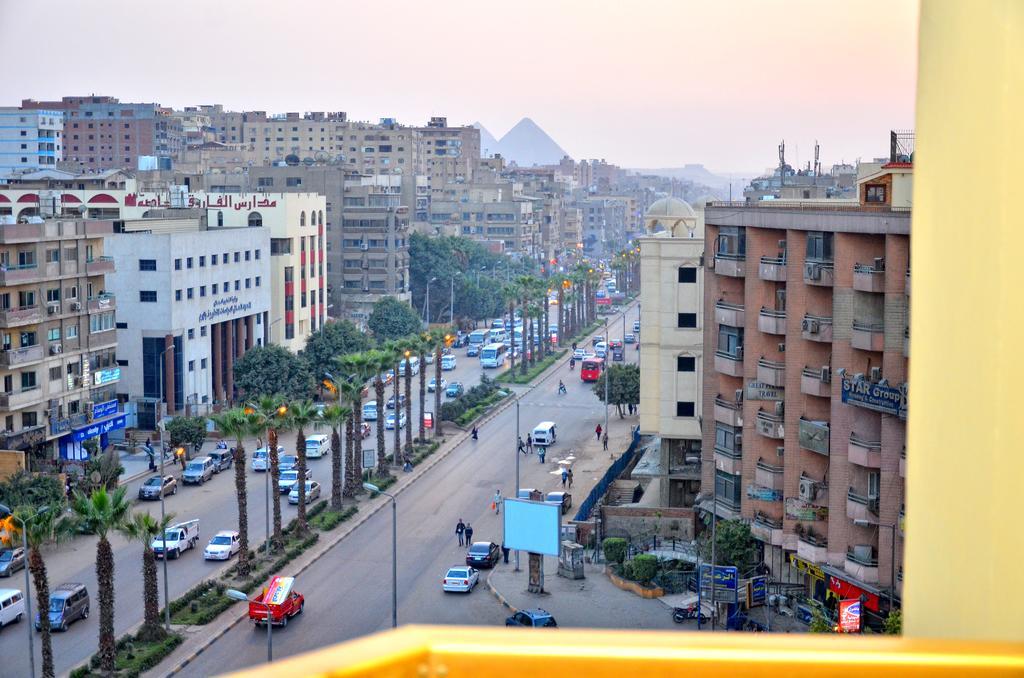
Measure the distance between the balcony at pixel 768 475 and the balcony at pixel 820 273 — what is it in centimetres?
474

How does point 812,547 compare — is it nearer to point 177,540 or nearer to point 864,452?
point 864,452

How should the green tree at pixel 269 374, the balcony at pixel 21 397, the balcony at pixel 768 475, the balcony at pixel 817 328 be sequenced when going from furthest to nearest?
the green tree at pixel 269 374, the balcony at pixel 21 397, the balcony at pixel 768 475, the balcony at pixel 817 328

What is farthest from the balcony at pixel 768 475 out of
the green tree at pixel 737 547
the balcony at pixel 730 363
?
the balcony at pixel 730 363

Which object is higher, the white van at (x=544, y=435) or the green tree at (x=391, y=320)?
the green tree at (x=391, y=320)

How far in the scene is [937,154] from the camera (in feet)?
9.05

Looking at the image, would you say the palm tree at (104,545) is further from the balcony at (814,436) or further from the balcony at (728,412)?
the balcony at (728,412)

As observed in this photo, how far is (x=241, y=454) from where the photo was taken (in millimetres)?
36875

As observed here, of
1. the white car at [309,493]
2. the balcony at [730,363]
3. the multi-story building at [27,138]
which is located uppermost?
the multi-story building at [27,138]

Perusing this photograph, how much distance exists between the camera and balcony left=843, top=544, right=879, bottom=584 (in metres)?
29.8

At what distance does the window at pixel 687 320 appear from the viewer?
43500 millimetres

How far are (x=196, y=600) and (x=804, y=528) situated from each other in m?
13.9

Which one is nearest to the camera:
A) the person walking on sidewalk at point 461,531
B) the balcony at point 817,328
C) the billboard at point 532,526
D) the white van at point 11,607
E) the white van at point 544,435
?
the white van at point 11,607

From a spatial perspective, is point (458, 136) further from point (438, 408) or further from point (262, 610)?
point (262, 610)

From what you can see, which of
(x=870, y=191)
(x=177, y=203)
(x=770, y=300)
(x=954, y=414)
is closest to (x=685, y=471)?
(x=770, y=300)
